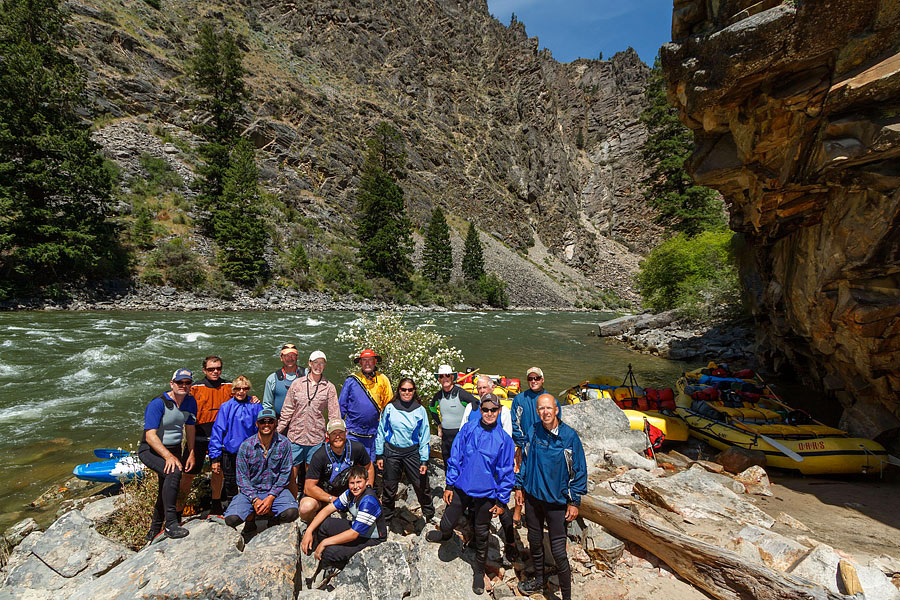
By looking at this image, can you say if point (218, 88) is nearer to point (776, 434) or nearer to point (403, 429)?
point (403, 429)

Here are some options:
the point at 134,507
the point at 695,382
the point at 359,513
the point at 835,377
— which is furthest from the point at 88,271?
the point at 835,377

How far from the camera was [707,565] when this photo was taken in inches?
121

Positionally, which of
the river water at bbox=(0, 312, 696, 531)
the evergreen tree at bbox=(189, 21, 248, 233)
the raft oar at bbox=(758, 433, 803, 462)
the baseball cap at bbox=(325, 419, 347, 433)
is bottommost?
the river water at bbox=(0, 312, 696, 531)

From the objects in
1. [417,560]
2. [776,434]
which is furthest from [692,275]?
[417,560]

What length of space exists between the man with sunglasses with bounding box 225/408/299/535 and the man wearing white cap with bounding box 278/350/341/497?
0.36 m

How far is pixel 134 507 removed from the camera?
152 inches

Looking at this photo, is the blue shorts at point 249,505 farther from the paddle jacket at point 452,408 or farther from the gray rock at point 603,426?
the gray rock at point 603,426

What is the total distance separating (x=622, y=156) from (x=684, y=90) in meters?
91.8

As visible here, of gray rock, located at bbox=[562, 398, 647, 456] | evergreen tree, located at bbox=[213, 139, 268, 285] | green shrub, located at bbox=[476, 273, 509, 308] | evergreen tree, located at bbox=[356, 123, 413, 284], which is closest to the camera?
gray rock, located at bbox=[562, 398, 647, 456]

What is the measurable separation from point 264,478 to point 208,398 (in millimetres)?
1275

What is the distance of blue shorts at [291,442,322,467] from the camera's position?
4.08 meters

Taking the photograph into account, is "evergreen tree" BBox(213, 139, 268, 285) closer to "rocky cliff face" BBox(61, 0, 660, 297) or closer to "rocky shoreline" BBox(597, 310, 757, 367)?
"rocky cliff face" BBox(61, 0, 660, 297)

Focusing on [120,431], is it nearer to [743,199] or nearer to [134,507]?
[134,507]

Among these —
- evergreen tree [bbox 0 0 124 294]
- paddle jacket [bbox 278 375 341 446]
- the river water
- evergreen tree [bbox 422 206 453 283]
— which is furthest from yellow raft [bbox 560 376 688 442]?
evergreen tree [bbox 422 206 453 283]
